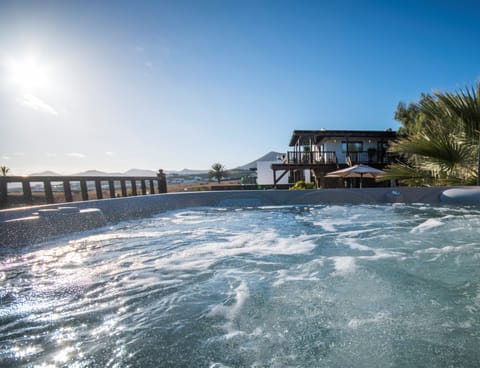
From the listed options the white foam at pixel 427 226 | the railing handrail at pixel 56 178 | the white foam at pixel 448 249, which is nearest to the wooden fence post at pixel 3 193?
the railing handrail at pixel 56 178

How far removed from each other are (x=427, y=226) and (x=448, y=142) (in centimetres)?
274

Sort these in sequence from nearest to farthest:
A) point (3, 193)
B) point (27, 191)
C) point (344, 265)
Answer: point (344, 265)
point (3, 193)
point (27, 191)

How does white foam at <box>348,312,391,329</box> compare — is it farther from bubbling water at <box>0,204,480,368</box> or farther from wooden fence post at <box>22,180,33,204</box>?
wooden fence post at <box>22,180,33,204</box>

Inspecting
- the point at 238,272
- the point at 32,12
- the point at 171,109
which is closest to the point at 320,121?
the point at 171,109

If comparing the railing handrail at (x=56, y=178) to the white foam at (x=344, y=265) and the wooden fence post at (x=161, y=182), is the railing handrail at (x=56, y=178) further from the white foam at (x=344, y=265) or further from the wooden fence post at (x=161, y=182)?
the white foam at (x=344, y=265)

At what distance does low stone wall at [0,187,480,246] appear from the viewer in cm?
249

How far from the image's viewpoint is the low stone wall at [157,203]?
249cm

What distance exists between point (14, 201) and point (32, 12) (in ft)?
10.5

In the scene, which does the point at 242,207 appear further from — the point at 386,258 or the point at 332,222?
the point at 386,258

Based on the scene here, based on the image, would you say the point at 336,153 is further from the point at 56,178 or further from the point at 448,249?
Answer: the point at 56,178

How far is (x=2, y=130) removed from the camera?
5.51 meters

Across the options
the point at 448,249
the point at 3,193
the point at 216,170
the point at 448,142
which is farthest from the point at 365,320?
the point at 216,170

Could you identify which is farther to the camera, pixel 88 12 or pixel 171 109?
pixel 171 109

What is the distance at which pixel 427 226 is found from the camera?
2.90 m
